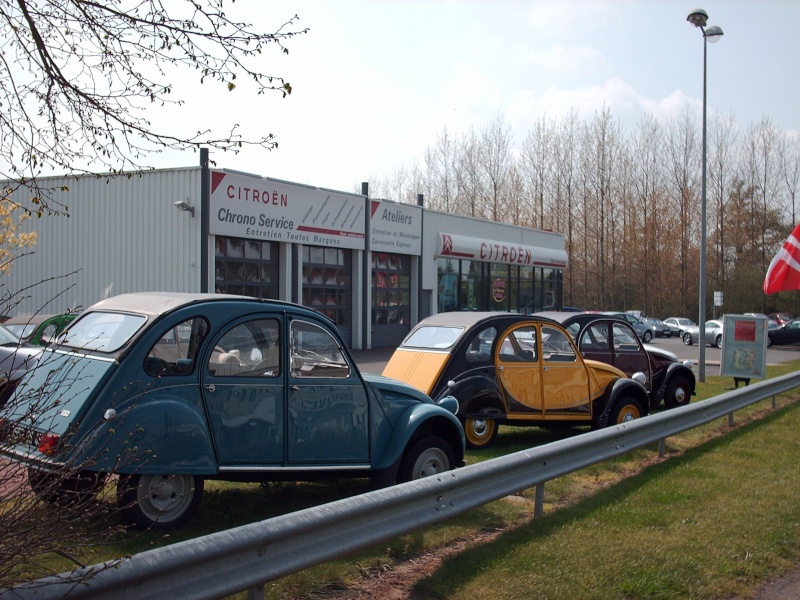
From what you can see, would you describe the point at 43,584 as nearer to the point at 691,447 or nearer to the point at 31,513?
the point at 31,513

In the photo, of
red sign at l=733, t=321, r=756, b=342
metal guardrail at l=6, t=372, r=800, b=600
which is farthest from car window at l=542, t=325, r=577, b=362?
red sign at l=733, t=321, r=756, b=342

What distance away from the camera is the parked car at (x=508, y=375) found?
10016mm

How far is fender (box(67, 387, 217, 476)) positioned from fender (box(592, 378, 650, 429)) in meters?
6.49

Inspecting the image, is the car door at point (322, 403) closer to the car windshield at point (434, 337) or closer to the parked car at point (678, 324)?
the car windshield at point (434, 337)

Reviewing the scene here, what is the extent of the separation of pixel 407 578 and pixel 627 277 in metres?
61.3

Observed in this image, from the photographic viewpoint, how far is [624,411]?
36.9ft

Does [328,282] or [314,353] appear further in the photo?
[328,282]

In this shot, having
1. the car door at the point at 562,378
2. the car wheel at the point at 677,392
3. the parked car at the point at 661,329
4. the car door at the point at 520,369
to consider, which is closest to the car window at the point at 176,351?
the car door at the point at 520,369

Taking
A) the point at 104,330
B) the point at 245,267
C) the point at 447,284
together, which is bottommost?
the point at 104,330

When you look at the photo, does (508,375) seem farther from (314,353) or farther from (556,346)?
(314,353)

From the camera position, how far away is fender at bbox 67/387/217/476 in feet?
17.6

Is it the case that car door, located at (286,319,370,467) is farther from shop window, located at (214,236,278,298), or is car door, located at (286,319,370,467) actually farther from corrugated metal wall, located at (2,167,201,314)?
shop window, located at (214,236,278,298)

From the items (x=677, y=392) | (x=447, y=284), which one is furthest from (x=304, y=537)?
(x=447, y=284)

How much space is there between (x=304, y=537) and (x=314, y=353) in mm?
2315
